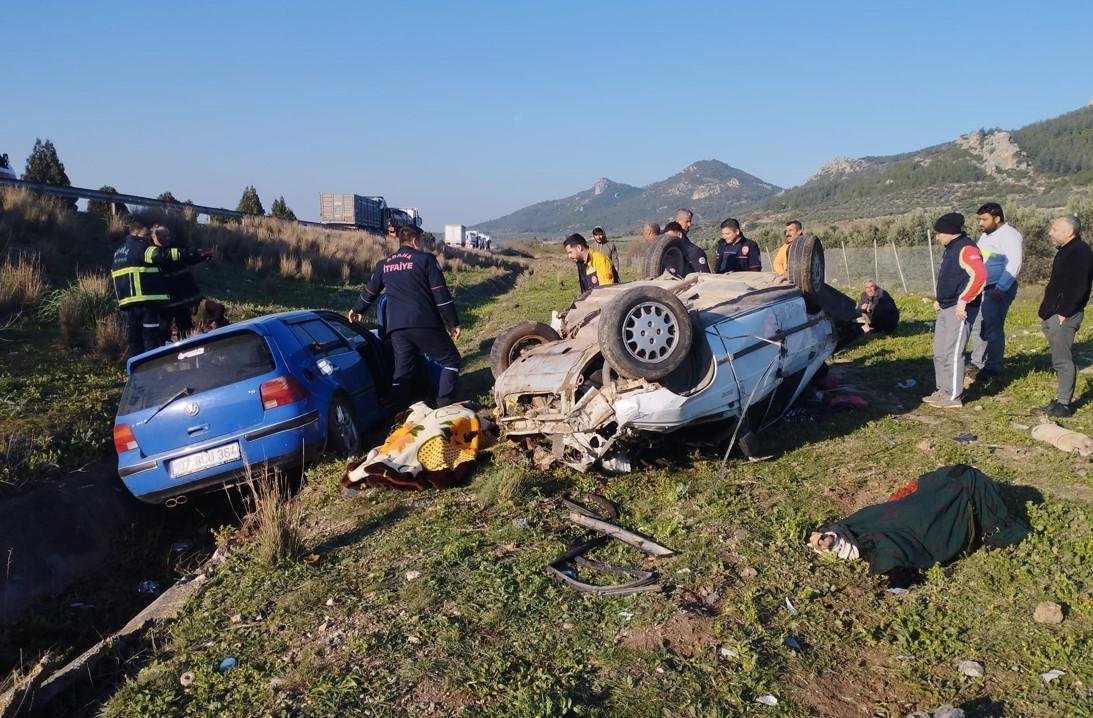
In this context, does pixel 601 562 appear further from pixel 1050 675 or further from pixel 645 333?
pixel 1050 675

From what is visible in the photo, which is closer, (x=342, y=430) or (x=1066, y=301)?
(x=1066, y=301)

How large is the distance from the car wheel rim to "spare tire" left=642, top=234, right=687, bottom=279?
2.41m

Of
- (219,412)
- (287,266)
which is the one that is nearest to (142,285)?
(219,412)

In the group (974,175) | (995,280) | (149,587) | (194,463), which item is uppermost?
(974,175)

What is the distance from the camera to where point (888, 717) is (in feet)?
10.4

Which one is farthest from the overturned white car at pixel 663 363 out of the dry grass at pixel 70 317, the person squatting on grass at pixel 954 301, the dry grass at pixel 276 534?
the dry grass at pixel 70 317

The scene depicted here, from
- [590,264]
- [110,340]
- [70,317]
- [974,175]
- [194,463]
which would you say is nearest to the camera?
[194,463]

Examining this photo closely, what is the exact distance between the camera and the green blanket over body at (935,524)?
14.1 feet

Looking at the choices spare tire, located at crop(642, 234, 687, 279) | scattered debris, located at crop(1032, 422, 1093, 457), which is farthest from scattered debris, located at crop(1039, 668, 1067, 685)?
spare tire, located at crop(642, 234, 687, 279)

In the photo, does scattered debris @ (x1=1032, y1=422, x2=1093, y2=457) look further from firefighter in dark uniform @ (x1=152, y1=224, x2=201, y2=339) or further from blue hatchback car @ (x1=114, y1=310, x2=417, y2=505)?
firefighter in dark uniform @ (x1=152, y1=224, x2=201, y2=339)

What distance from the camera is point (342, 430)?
7023 millimetres

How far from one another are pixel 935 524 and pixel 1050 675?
3.58 feet

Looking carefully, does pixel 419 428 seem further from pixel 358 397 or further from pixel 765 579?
pixel 765 579

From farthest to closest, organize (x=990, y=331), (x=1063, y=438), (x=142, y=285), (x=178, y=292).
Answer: (x=178, y=292), (x=142, y=285), (x=990, y=331), (x=1063, y=438)
